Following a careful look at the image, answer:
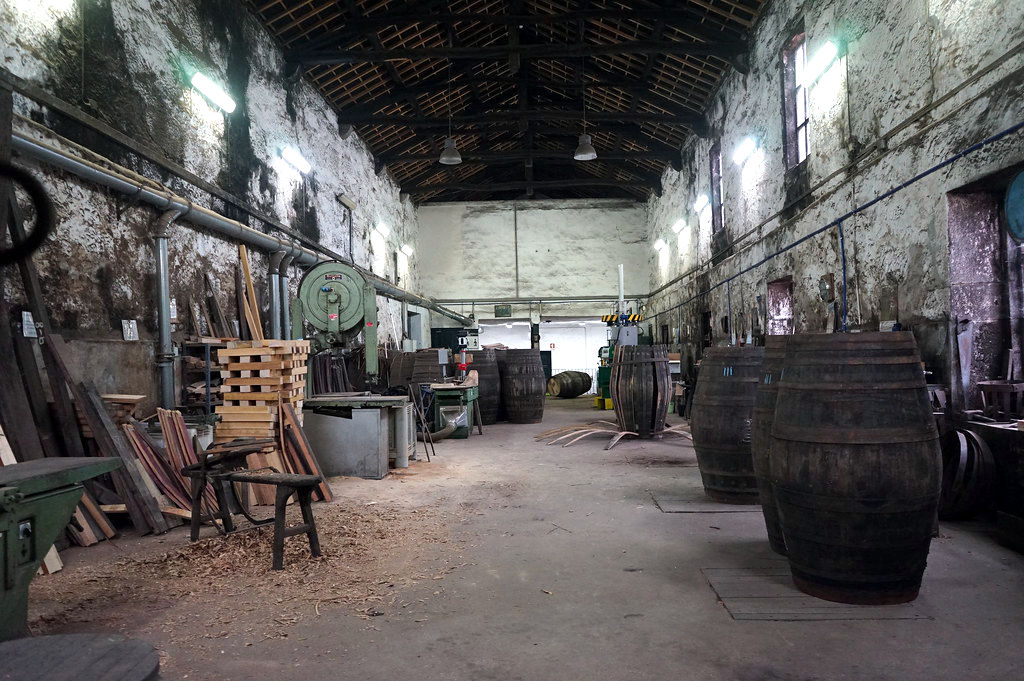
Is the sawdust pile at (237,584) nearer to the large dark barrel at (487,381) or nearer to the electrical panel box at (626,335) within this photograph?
the large dark barrel at (487,381)

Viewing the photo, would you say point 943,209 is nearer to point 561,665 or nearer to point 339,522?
point 561,665

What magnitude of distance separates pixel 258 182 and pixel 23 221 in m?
5.05

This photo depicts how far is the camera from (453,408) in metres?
9.27

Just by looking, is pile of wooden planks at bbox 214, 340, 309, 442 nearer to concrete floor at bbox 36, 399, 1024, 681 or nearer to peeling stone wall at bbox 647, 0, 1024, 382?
concrete floor at bbox 36, 399, 1024, 681

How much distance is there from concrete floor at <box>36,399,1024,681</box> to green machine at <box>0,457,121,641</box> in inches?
24.4

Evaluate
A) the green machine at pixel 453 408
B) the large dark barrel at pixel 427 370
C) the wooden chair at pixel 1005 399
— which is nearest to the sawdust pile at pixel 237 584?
the wooden chair at pixel 1005 399

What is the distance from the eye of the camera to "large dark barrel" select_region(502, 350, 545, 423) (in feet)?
36.0

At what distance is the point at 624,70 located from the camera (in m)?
13.2

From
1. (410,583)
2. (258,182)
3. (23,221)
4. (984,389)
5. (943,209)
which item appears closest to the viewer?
(410,583)

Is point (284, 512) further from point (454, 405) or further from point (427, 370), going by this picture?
point (427, 370)

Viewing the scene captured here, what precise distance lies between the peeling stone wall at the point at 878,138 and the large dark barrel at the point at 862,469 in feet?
9.16

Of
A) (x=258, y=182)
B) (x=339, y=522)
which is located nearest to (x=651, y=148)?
(x=258, y=182)

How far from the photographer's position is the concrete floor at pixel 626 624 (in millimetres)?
2322

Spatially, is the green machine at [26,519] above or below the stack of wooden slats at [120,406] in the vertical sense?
below
